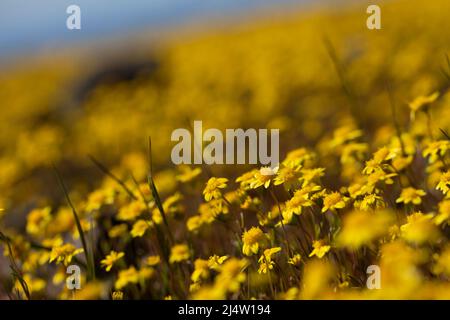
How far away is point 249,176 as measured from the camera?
116 inches

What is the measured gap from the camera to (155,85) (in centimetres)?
1214

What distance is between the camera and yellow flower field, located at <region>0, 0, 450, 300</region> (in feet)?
8.54

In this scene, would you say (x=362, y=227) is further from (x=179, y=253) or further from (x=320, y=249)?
(x=179, y=253)

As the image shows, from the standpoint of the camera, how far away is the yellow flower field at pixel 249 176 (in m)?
2.60

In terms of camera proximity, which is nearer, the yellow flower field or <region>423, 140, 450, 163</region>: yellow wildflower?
the yellow flower field

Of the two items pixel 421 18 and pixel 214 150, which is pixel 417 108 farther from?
pixel 421 18

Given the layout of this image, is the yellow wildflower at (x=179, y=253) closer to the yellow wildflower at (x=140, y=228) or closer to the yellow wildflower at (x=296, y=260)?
the yellow wildflower at (x=140, y=228)

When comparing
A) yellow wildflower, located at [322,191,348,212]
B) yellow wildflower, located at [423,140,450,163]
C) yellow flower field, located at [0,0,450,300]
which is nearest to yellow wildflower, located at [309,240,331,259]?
yellow flower field, located at [0,0,450,300]

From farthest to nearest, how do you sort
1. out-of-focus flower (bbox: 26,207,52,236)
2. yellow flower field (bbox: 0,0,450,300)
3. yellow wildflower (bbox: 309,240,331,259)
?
out-of-focus flower (bbox: 26,207,52,236)
yellow flower field (bbox: 0,0,450,300)
yellow wildflower (bbox: 309,240,331,259)

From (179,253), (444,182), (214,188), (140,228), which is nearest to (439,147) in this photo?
(444,182)

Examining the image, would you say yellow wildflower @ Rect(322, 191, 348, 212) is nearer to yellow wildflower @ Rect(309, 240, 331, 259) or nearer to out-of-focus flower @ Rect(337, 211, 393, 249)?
yellow wildflower @ Rect(309, 240, 331, 259)

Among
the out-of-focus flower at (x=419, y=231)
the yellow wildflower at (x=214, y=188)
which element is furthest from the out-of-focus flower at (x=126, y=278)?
the out-of-focus flower at (x=419, y=231)
